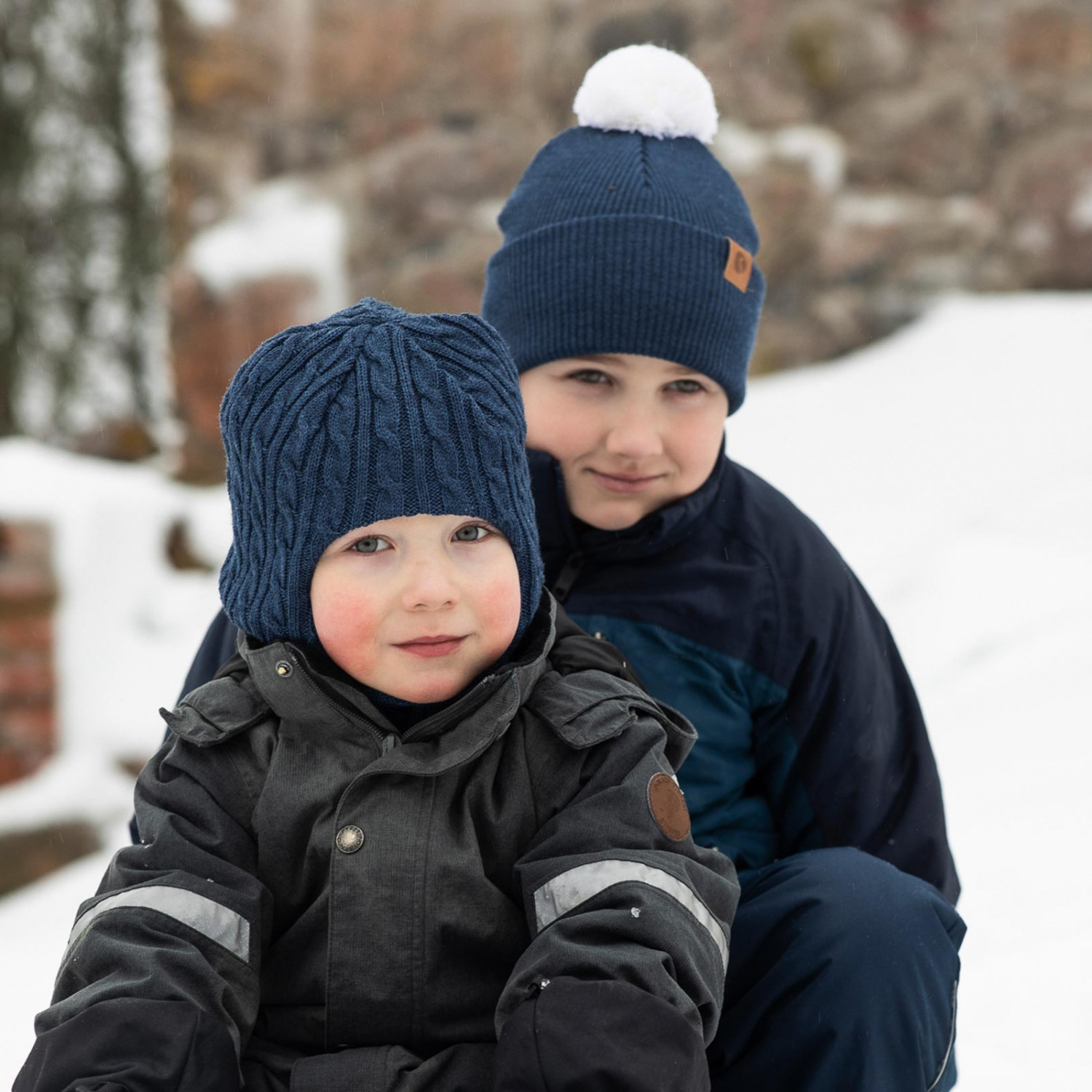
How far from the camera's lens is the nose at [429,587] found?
3.75 feet

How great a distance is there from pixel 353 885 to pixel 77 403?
19.1 feet

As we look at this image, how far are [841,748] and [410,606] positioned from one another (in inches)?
24.7

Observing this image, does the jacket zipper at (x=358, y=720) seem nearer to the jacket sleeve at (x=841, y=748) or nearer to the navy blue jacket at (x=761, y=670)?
the navy blue jacket at (x=761, y=670)

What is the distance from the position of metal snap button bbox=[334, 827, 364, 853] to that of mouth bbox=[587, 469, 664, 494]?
60cm

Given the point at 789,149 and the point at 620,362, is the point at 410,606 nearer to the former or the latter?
the point at 620,362

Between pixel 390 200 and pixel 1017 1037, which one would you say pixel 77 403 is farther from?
pixel 1017 1037

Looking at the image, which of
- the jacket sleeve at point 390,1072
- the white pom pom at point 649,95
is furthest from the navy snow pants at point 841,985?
the white pom pom at point 649,95

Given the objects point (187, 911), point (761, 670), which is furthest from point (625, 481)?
point (187, 911)

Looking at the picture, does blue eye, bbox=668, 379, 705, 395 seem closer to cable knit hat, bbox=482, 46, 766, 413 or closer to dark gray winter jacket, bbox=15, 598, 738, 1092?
cable knit hat, bbox=482, 46, 766, 413

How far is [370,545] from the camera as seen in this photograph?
1.19 metres

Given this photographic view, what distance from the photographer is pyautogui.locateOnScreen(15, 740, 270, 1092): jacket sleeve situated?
102cm

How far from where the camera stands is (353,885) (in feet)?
3.74

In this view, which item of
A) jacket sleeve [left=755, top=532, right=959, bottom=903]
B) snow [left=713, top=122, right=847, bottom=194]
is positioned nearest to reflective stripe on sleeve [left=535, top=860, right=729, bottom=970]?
jacket sleeve [left=755, top=532, right=959, bottom=903]

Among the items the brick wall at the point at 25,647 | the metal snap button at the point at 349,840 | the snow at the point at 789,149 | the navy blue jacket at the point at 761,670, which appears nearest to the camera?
the metal snap button at the point at 349,840
